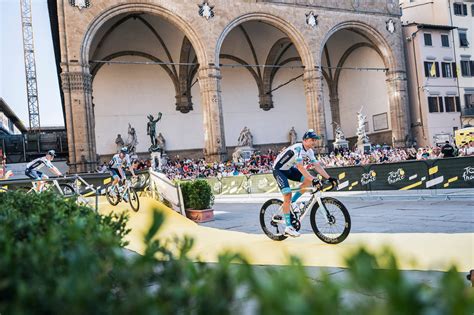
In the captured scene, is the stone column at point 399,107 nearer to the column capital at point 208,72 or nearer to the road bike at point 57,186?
the column capital at point 208,72

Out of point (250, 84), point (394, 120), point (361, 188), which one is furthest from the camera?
point (250, 84)

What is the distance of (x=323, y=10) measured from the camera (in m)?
31.8

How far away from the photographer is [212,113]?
92.3ft

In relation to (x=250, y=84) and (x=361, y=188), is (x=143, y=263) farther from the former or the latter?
(x=250, y=84)

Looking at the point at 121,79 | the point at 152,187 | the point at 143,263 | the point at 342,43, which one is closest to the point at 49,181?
the point at 152,187

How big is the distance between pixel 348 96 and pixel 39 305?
4235cm

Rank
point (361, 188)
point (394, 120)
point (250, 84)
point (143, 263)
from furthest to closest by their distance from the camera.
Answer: point (250, 84)
point (394, 120)
point (361, 188)
point (143, 263)

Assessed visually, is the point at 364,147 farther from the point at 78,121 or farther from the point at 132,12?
the point at 78,121

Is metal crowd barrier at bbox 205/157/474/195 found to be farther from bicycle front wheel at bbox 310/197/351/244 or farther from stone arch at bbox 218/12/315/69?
stone arch at bbox 218/12/315/69

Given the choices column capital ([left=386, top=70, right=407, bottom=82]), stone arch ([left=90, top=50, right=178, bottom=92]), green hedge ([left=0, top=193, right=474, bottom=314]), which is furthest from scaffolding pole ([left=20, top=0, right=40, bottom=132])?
green hedge ([left=0, top=193, right=474, bottom=314])

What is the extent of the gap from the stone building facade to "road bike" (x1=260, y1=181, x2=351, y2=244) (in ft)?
65.4

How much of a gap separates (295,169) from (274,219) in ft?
3.00

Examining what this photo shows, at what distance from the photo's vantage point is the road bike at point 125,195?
Answer: 11453mm

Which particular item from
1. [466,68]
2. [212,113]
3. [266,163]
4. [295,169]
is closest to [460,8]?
[466,68]
